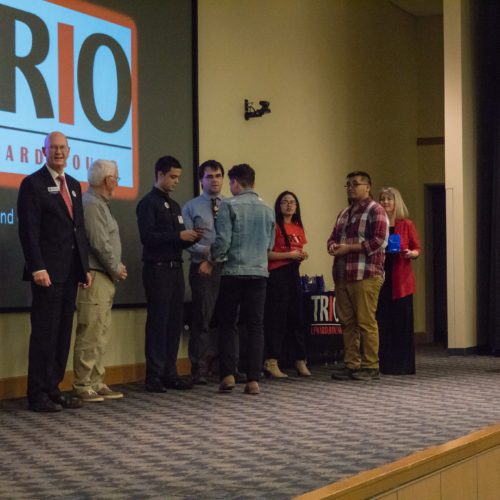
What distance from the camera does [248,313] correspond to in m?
5.08

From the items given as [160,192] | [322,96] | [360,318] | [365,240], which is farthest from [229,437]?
[322,96]

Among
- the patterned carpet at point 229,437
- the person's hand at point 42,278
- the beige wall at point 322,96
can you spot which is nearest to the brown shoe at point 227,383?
the patterned carpet at point 229,437

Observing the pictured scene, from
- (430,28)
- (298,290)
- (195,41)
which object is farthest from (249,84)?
(430,28)

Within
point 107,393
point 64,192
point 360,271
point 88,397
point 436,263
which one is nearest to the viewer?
point 64,192

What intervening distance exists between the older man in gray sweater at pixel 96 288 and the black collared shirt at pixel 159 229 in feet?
0.86

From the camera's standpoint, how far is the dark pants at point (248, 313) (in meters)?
5.03

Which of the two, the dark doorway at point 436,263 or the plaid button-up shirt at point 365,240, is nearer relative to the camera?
the plaid button-up shirt at point 365,240

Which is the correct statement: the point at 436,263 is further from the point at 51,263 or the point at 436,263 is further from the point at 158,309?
the point at 51,263

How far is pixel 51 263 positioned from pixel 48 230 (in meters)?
0.17

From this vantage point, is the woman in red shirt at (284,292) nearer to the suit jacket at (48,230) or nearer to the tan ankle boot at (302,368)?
the tan ankle boot at (302,368)

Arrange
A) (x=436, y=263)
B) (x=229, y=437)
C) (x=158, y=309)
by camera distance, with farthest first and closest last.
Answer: (x=436, y=263), (x=158, y=309), (x=229, y=437)

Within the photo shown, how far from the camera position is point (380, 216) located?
5637 millimetres

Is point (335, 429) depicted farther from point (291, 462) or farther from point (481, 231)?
point (481, 231)

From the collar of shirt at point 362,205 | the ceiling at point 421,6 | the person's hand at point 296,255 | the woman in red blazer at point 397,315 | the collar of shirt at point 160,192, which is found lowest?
the woman in red blazer at point 397,315
